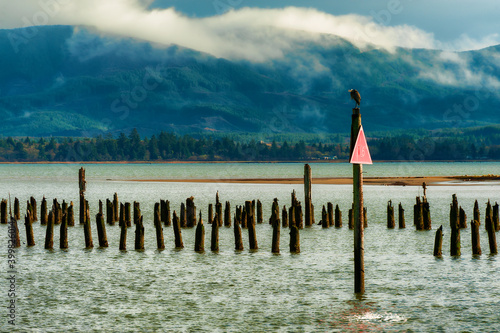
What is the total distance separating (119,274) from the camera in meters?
27.1

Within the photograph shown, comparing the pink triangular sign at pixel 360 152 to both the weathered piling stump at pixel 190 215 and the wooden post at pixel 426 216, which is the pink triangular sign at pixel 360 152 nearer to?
the wooden post at pixel 426 216

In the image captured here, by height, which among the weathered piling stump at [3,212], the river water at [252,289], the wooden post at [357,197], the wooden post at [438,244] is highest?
the wooden post at [357,197]

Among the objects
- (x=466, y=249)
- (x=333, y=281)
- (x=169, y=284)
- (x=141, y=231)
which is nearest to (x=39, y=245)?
(x=141, y=231)

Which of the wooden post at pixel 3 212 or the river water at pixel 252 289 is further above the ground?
the wooden post at pixel 3 212

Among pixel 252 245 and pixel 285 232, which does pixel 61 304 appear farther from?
pixel 285 232

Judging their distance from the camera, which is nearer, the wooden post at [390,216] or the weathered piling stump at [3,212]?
the wooden post at [390,216]

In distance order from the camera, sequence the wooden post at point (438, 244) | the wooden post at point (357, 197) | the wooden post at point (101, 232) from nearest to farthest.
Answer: the wooden post at point (357, 197) < the wooden post at point (438, 244) < the wooden post at point (101, 232)

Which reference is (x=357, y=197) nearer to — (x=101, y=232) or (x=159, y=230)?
(x=159, y=230)

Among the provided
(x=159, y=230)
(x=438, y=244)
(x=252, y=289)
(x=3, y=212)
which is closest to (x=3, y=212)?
(x=3, y=212)

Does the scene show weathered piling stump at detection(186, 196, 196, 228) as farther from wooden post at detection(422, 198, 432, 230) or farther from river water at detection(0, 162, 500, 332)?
wooden post at detection(422, 198, 432, 230)

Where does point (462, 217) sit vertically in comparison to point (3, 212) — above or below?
below

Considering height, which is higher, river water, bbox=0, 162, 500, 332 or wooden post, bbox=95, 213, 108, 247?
wooden post, bbox=95, 213, 108, 247

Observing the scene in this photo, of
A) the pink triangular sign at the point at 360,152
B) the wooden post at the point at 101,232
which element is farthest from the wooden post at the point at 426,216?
the pink triangular sign at the point at 360,152

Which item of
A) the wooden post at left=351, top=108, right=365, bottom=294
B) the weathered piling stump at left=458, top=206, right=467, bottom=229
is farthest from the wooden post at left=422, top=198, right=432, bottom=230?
the wooden post at left=351, top=108, right=365, bottom=294
